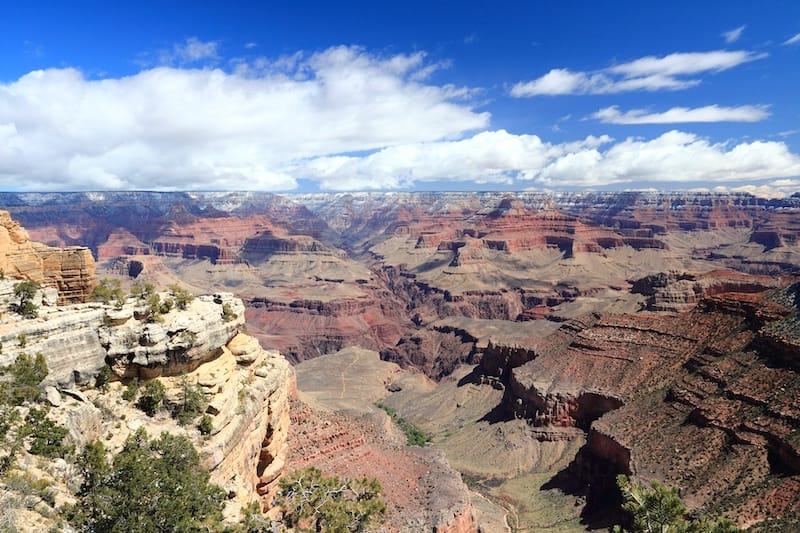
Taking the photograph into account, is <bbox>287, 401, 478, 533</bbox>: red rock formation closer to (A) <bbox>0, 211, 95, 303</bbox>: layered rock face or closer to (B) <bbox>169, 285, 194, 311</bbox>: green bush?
(B) <bbox>169, 285, 194, 311</bbox>: green bush

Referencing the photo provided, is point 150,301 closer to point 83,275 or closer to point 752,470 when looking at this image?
point 83,275

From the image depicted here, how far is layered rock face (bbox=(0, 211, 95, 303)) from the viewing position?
27688 millimetres

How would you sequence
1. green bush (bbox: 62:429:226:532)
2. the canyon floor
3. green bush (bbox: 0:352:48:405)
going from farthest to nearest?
the canyon floor → green bush (bbox: 0:352:48:405) → green bush (bbox: 62:429:226:532)

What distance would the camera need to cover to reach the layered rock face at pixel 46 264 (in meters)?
27.7

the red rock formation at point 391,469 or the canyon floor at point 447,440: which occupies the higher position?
the red rock formation at point 391,469

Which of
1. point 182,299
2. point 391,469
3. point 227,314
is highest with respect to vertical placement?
point 182,299

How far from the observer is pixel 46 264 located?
29.2m

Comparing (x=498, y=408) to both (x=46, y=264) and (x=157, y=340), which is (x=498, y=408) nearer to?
(x=157, y=340)

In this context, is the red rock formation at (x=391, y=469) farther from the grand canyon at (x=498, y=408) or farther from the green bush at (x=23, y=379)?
the green bush at (x=23, y=379)

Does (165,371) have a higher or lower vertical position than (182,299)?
lower

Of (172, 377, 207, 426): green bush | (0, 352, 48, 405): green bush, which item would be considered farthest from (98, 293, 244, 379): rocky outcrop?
(0, 352, 48, 405): green bush

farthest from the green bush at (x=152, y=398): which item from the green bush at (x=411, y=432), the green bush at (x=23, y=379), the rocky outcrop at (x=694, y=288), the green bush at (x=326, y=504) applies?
the rocky outcrop at (x=694, y=288)

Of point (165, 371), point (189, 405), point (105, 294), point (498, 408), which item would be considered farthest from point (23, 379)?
point (498, 408)

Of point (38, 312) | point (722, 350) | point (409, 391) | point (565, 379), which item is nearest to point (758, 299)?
point (722, 350)
